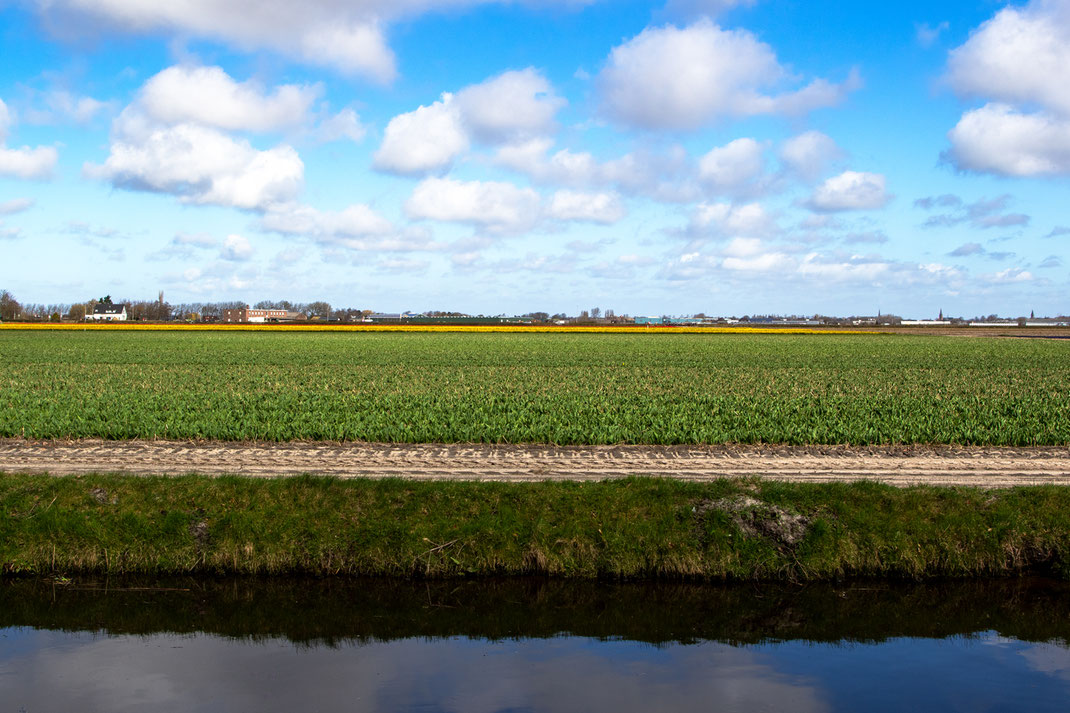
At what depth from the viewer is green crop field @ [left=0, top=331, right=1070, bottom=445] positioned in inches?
813

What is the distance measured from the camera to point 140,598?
444 inches

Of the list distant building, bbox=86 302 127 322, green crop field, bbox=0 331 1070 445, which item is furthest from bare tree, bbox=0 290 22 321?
green crop field, bbox=0 331 1070 445

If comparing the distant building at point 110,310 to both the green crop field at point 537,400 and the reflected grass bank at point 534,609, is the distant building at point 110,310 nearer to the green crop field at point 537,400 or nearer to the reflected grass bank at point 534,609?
the green crop field at point 537,400

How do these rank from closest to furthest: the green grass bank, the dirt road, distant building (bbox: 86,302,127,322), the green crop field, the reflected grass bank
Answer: the reflected grass bank, the green grass bank, the dirt road, the green crop field, distant building (bbox: 86,302,127,322)

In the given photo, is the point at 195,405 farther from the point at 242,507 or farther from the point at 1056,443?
the point at 1056,443

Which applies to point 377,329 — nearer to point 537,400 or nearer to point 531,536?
point 537,400

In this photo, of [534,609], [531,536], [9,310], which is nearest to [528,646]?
[534,609]

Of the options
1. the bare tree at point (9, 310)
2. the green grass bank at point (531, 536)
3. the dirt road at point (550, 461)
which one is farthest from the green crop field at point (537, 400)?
the bare tree at point (9, 310)

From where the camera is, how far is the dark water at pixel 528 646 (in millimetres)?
8531

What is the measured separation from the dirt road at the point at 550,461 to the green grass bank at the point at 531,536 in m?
3.23

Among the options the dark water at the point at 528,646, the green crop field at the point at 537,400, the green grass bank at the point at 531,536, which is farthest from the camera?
the green crop field at the point at 537,400

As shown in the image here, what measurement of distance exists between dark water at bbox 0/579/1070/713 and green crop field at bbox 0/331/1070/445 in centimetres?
873

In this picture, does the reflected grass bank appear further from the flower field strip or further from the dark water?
the flower field strip

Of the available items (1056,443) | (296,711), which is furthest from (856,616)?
(1056,443)
